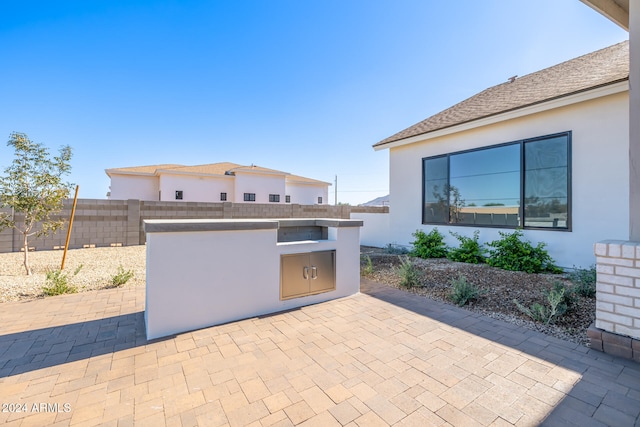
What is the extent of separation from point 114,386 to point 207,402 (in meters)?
0.83

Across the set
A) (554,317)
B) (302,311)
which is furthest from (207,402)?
(554,317)

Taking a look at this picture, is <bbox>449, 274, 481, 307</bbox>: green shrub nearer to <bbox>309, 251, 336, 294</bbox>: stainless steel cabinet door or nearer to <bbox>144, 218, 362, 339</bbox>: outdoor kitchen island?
<bbox>144, 218, 362, 339</bbox>: outdoor kitchen island

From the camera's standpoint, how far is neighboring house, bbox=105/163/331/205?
61.2 feet

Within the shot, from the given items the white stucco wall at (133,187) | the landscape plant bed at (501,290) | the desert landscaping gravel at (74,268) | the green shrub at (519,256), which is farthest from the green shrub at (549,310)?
the white stucco wall at (133,187)

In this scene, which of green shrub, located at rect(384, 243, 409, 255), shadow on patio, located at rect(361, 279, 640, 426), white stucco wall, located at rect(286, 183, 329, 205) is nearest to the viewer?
shadow on patio, located at rect(361, 279, 640, 426)

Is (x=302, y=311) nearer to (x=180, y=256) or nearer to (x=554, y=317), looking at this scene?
(x=180, y=256)

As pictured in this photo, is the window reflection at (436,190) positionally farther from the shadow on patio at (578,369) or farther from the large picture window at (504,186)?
the shadow on patio at (578,369)

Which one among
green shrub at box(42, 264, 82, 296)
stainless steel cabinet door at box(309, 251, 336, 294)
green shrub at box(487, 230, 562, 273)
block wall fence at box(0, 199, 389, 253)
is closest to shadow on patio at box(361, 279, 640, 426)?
stainless steel cabinet door at box(309, 251, 336, 294)

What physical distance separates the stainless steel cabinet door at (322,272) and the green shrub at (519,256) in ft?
14.3

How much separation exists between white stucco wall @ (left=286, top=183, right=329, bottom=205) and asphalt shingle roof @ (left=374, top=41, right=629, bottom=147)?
17.2 meters

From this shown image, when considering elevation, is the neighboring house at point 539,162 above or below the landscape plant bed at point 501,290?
above

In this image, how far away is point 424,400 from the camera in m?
1.96

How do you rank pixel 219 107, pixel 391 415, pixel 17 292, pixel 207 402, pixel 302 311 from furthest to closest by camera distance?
1. pixel 219 107
2. pixel 17 292
3. pixel 302 311
4. pixel 207 402
5. pixel 391 415

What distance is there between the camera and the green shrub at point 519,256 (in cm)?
558
